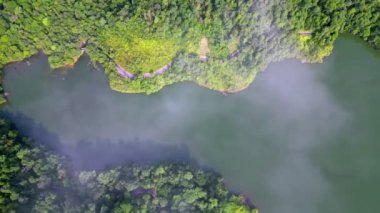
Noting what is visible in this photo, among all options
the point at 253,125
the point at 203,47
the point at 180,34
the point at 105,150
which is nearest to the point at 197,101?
the point at 203,47

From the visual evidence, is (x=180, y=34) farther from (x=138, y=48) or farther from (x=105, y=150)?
(x=105, y=150)

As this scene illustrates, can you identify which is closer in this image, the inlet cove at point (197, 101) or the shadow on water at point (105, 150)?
the inlet cove at point (197, 101)

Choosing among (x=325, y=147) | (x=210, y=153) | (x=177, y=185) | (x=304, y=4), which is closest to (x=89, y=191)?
(x=177, y=185)

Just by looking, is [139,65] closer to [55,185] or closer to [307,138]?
[55,185]

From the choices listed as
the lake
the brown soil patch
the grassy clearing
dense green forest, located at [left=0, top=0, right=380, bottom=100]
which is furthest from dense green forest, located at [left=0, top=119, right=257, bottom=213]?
the brown soil patch

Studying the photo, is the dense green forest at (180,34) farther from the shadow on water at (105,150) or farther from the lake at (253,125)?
the shadow on water at (105,150)

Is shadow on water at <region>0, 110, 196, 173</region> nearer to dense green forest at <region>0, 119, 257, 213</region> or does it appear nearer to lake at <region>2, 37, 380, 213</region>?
lake at <region>2, 37, 380, 213</region>

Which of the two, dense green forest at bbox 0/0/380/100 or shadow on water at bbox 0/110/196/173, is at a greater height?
dense green forest at bbox 0/0/380/100

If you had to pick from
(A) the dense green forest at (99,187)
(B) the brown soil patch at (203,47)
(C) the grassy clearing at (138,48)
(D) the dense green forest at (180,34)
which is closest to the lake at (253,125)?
(D) the dense green forest at (180,34)
